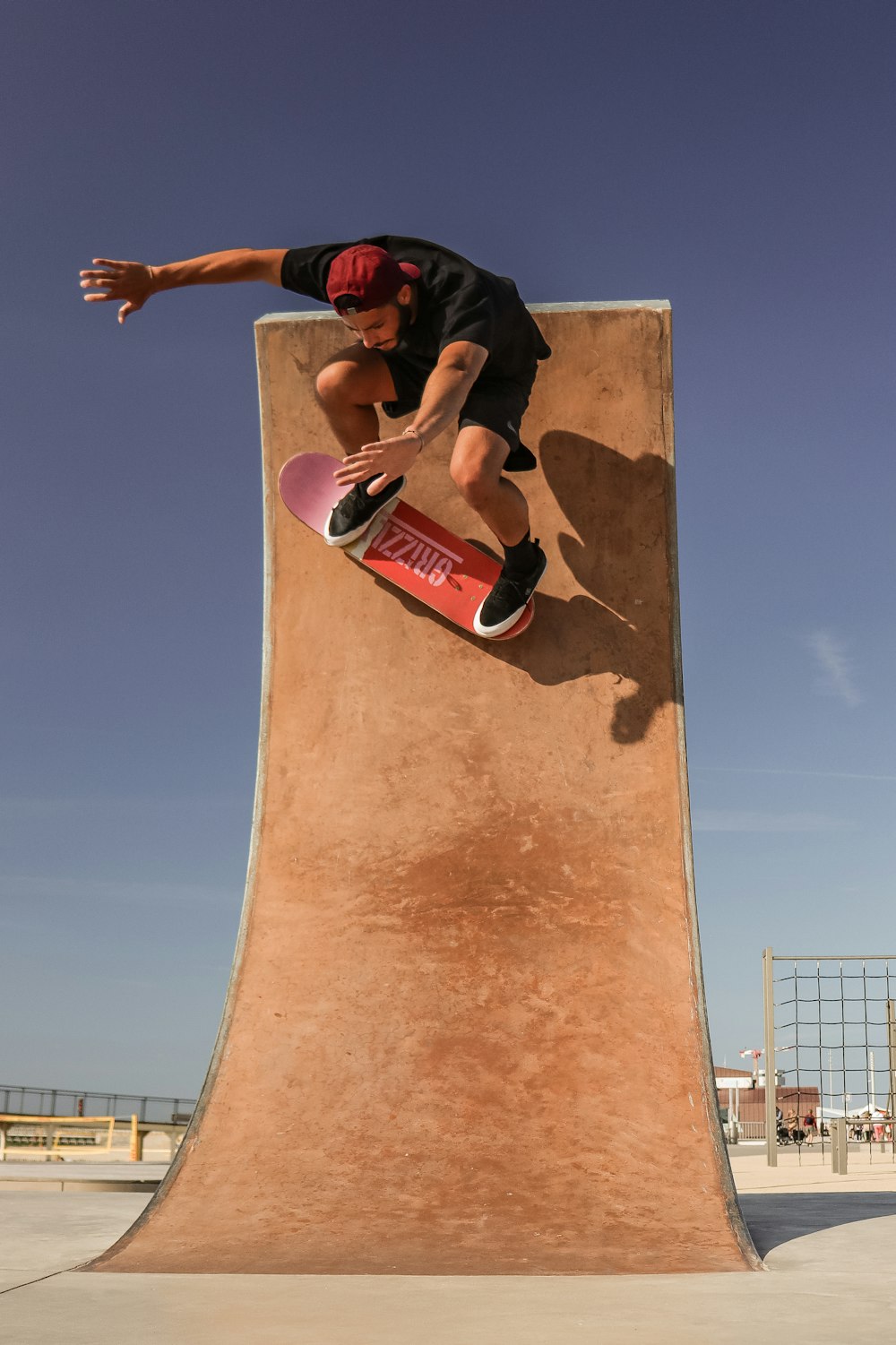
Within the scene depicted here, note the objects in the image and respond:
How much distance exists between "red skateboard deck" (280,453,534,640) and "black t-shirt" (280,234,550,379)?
0.91 metres

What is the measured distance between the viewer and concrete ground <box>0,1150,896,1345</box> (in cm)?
267

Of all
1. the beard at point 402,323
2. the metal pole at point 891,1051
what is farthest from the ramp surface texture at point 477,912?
the metal pole at point 891,1051

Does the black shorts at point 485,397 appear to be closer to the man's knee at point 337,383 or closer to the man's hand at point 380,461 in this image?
the man's knee at point 337,383

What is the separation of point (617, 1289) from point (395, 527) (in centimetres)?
365

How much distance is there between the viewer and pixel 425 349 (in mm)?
5109

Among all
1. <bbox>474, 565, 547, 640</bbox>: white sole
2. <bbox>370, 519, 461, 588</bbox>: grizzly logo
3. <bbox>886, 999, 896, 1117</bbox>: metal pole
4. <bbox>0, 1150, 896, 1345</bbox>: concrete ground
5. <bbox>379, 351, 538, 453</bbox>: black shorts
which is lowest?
<bbox>0, 1150, 896, 1345</bbox>: concrete ground

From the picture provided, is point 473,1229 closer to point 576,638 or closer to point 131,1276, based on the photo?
point 131,1276

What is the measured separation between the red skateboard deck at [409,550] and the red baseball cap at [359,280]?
118 centimetres

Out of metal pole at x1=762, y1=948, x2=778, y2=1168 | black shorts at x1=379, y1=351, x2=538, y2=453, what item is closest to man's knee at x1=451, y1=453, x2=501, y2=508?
black shorts at x1=379, y1=351, x2=538, y2=453

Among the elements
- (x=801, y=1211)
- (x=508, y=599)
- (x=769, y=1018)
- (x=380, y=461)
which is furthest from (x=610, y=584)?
(x=769, y=1018)

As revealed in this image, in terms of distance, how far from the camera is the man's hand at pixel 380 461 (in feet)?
13.1

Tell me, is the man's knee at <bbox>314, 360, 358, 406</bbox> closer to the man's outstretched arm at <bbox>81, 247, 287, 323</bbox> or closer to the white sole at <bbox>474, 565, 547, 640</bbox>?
the man's outstretched arm at <bbox>81, 247, 287, 323</bbox>

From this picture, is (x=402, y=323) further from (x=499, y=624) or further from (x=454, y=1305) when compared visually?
(x=454, y=1305)

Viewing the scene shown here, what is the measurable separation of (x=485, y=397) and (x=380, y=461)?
1.28m
